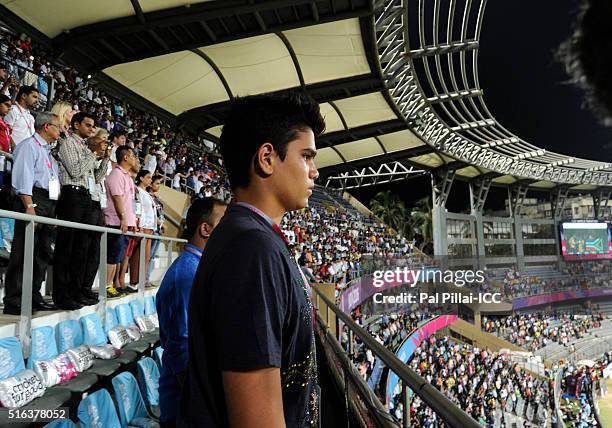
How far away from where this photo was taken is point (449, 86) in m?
20.5

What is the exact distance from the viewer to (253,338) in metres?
0.78

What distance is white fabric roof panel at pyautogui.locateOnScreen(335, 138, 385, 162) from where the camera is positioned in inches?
914

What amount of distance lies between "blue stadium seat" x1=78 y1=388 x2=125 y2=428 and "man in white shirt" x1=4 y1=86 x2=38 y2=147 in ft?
11.2

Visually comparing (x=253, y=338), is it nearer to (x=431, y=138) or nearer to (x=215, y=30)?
(x=215, y=30)

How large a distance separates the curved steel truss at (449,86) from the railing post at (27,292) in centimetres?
997

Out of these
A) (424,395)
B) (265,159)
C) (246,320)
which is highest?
(265,159)

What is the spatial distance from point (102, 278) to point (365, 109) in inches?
610

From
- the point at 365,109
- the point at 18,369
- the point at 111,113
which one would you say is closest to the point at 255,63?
the point at 111,113

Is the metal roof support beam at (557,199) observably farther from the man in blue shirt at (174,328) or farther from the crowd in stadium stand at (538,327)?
the man in blue shirt at (174,328)

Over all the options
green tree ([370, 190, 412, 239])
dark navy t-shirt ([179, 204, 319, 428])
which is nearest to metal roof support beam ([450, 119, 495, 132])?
green tree ([370, 190, 412, 239])

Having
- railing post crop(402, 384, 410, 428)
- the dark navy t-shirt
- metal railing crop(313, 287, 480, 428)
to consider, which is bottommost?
railing post crop(402, 384, 410, 428)

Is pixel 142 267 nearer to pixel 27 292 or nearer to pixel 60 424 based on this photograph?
pixel 27 292

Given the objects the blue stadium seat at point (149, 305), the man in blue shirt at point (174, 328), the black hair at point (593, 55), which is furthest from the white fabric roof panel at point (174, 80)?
the black hair at point (593, 55)

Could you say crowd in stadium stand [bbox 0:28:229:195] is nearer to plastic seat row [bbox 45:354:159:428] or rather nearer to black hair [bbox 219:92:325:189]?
plastic seat row [bbox 45:354:159:428]
